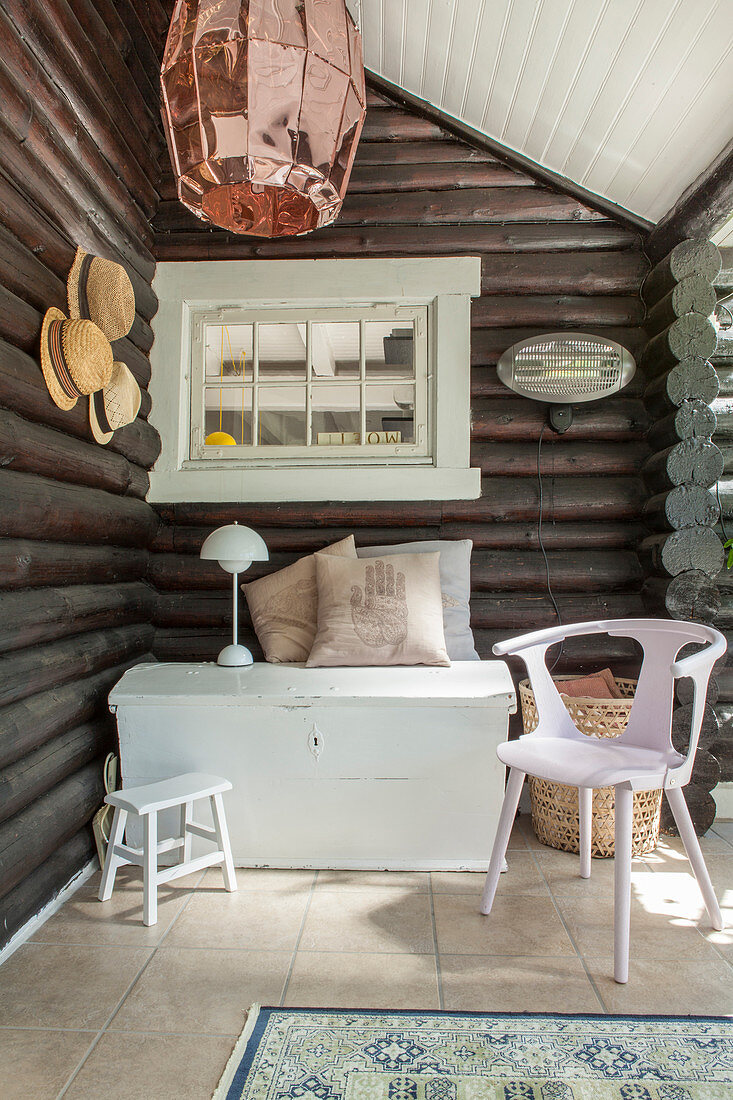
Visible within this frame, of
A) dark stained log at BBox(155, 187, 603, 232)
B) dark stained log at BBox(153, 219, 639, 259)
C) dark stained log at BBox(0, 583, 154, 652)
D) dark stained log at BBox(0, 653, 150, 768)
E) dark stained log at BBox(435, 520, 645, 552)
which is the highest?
dark stained log at BBox(155, 187, 603, 232)

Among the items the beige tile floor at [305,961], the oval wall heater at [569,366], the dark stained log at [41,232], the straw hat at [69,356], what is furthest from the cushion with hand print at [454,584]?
the dark stained log at [41,232]

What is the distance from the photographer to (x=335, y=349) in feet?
12.9

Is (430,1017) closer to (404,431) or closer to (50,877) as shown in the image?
(50,877)

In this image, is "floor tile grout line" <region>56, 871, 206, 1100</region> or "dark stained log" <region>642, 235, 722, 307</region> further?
"dark stained log" <region>642, 235, 722, 307</region>

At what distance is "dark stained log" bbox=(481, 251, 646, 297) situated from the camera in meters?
3.76

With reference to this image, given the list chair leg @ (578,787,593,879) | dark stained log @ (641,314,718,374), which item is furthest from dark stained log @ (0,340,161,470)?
dark stained log @ (641,314,718,374)

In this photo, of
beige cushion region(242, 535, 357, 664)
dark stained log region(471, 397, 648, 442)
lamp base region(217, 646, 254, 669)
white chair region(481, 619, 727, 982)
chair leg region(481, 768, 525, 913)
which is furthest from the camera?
dark stained log region(471, 397, 648, 442)

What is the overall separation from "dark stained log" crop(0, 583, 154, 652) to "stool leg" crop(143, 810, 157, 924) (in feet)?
2.36

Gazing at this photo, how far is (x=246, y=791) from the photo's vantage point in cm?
288

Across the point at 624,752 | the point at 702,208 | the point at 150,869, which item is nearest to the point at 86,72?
the point at 702,208

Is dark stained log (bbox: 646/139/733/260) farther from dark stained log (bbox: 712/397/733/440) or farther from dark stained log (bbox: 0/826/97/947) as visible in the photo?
dark stained log (bbox: 0/826/97/947)

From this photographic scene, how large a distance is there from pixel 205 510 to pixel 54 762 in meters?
1.56

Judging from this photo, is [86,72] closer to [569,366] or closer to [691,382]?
[569,366]

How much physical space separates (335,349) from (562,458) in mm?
1301
